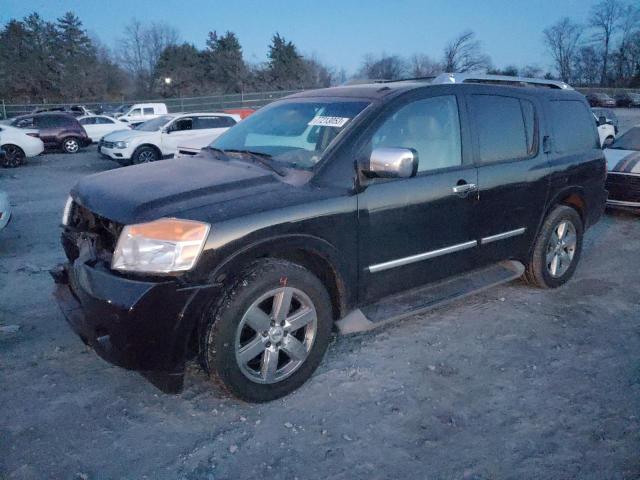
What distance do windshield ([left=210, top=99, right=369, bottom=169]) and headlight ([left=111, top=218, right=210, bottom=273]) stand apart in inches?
37.9

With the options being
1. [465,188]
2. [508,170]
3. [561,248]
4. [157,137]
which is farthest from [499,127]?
[157,137]

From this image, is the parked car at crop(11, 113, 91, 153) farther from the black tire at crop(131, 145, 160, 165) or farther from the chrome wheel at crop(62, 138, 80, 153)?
the black tire at crop(131, 145, 160, 165)

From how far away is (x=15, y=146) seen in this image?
15.7m

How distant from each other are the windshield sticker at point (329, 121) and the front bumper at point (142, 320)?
1.46m

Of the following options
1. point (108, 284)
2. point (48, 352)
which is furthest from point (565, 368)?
point (48, 352)

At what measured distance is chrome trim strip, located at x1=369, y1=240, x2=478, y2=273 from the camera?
3414 mm

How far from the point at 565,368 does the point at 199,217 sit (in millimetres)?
2611

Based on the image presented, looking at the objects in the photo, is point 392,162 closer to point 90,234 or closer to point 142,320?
point 142,320

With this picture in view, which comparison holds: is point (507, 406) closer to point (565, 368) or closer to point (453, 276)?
point (565, 368)

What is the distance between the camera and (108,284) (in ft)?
8.70

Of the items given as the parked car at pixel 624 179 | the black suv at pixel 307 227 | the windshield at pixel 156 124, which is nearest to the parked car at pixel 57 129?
the windshield at pixel 156 124

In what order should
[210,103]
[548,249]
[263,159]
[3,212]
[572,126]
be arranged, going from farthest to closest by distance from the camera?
[210,103] → [3,212] → [572,126] → [548,249] → [263,159]

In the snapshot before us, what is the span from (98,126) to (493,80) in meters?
21.6

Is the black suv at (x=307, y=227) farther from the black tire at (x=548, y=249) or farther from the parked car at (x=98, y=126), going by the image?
the parked car at (x=98, y=126)
